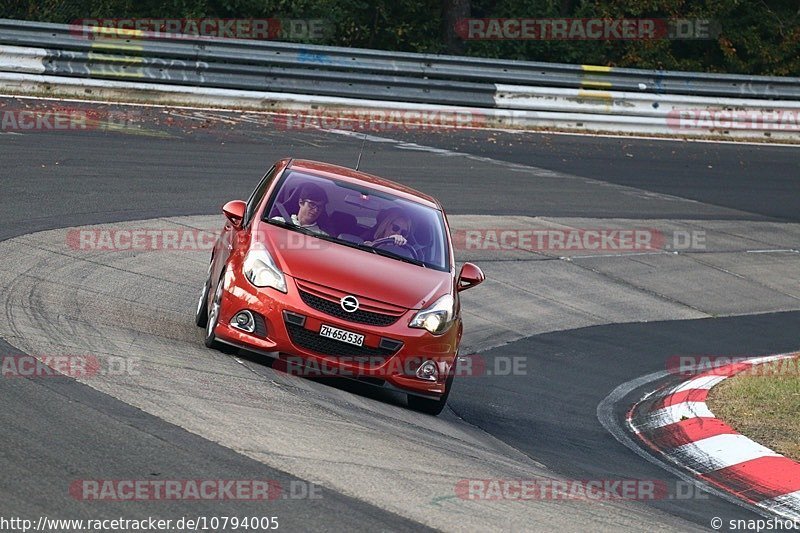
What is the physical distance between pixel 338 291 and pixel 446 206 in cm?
854

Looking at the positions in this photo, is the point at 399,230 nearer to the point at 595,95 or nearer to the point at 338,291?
the point at 338,291

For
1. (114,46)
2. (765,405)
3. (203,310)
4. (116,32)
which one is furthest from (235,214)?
(116,32)

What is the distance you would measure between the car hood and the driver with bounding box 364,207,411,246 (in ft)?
1.10

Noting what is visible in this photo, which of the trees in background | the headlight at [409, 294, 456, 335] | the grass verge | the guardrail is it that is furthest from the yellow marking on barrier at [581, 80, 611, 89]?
the headlight at [409, 294, 456, 335]

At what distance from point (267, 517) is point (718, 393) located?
585 cm

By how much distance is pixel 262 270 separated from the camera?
8.84 m

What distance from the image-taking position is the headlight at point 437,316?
8859mm

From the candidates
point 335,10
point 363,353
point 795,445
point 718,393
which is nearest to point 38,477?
point 363,353

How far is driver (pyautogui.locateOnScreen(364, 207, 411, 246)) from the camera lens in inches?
384

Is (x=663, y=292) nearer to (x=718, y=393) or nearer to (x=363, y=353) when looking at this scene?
(x=718, y=393)

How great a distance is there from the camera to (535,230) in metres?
16.6

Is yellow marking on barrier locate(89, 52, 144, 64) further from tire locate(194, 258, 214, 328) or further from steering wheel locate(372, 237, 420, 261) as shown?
steering wheel locate(372, 237, 420, 261)

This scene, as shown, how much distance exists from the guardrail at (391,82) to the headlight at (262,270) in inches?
528

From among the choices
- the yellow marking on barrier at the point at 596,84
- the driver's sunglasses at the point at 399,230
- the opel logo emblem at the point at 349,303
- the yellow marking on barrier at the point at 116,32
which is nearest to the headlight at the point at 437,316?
the opel logo emblem at the point at 349,303
